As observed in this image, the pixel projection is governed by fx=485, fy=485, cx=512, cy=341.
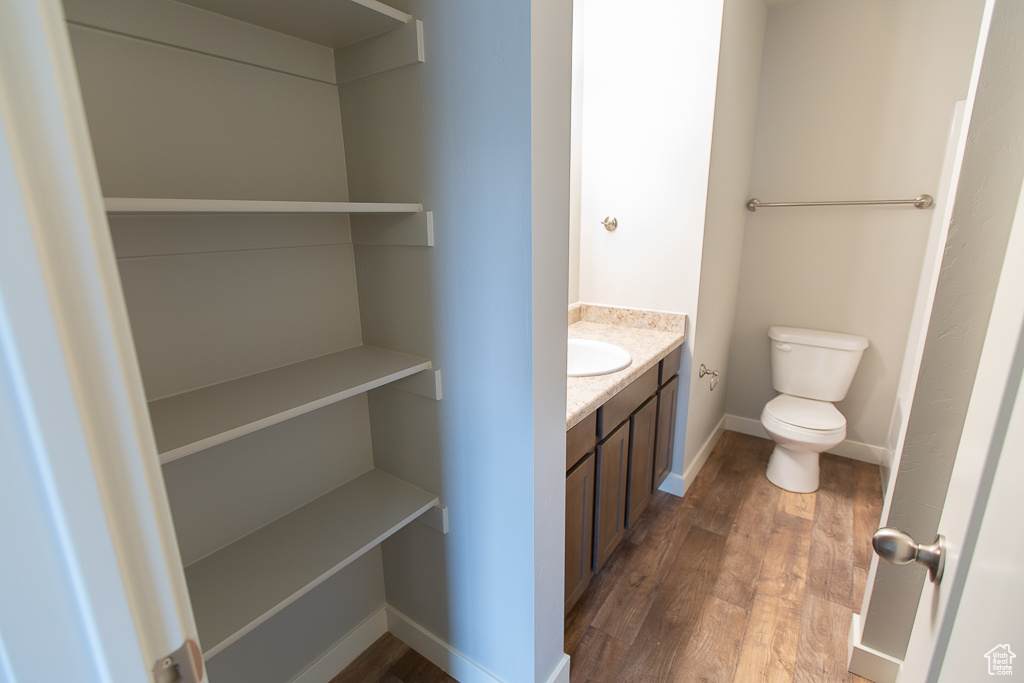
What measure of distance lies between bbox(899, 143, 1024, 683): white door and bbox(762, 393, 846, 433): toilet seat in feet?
6.55

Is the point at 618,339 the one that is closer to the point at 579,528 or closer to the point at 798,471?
the point at 579,528

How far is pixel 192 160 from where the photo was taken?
3.34 ft

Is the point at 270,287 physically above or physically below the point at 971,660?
above

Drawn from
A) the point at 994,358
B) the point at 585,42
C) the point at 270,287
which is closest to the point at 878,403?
the point at 585,42

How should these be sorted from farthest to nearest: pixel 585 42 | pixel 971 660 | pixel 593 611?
1. pixel 585 42
2. pixel 593 611
3. pixel 971 660

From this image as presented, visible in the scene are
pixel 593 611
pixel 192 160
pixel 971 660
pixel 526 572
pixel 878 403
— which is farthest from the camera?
pixel 878 403

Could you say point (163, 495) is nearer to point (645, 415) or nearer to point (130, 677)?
point (130, 677)

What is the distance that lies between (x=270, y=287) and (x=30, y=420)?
0.92 metres

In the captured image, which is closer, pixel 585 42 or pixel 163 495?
pixel 163 495

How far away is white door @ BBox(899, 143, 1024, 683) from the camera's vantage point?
42cm

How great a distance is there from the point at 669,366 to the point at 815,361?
3.31 feet

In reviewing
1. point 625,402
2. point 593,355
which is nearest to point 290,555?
point 625,402

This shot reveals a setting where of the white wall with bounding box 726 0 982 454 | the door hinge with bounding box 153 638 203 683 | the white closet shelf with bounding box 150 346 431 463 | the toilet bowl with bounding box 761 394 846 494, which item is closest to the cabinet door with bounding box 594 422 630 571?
the white closet shelf with bounding box 150 346 431 463

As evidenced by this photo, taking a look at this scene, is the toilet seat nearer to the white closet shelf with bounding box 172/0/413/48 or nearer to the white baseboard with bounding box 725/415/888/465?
the white baseboard with bounding box 725/415/888/465
